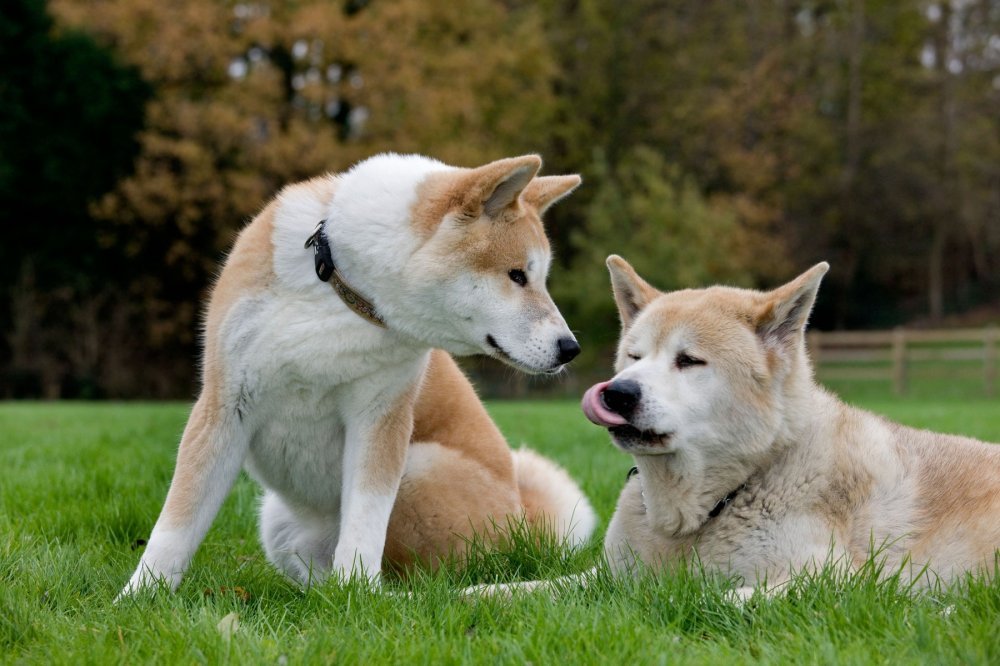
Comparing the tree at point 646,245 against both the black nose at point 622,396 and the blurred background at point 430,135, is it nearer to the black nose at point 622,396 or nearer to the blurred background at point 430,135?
the blurred background at point 430,135

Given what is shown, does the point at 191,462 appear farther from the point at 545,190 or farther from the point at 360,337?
the point at 545,190

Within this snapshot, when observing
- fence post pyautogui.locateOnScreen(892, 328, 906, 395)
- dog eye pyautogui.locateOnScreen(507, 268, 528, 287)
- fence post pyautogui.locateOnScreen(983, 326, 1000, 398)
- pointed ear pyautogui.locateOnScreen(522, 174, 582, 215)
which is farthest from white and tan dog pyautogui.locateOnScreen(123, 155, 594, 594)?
fence post pyautogui.locateOnScreen(983, 326, 1000, 398)

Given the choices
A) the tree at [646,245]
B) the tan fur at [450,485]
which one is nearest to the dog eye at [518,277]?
the tan fur at [450,485]

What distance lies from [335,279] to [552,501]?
→ 1471 millimetres

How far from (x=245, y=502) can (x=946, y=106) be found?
3331 cm

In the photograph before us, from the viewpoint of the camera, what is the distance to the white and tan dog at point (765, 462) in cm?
321

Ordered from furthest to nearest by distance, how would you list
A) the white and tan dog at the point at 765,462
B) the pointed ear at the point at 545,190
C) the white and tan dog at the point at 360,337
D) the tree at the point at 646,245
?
the tree at the point at 646,245 → the pointed ear at the point at 545,190 → the white and tan dog at the point at 360,337 → the white and tan dog at the point at 765,462

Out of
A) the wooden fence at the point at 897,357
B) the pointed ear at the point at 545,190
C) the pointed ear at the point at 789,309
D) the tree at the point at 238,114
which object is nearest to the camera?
the pointed ear at the point at 789,309

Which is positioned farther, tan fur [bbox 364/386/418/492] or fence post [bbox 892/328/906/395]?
fence post [bbox 892/328/906/395]

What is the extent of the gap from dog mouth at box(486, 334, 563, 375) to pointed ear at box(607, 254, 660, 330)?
41 centimetres

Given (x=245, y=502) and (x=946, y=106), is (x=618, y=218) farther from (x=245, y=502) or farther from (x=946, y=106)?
(x=245, y=502)

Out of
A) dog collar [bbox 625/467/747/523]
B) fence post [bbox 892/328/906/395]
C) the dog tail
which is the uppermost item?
dog collar [bbox 625/467/747/523]

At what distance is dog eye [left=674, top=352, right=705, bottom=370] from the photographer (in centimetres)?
340

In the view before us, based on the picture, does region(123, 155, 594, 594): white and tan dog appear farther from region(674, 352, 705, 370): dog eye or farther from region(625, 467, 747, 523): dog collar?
region(625, 467, 747, 523): dog collar
